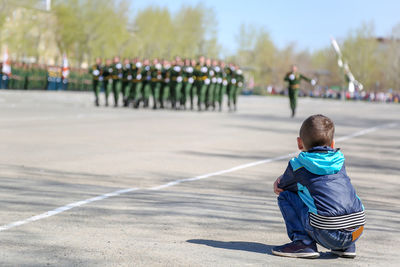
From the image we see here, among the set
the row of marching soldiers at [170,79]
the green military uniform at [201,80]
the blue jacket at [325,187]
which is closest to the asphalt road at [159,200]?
the blue jacket at [325,187]

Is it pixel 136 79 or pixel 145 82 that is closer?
pixel 136 79

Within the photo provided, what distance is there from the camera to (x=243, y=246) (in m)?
6.67

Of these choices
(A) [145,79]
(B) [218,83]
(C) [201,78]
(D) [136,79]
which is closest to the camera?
(C) [201,78]

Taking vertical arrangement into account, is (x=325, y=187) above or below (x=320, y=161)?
below

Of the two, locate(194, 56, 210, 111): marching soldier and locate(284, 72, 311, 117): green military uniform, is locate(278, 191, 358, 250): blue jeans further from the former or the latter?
locate(194, 56, 210, 111): marching soldier

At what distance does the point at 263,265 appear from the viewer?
5988mm

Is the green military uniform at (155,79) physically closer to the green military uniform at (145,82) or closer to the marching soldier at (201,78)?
the green military uniform at (145,82)

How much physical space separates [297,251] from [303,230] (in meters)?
0.18

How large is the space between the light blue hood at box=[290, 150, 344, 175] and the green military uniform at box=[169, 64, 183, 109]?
2933 centimetres

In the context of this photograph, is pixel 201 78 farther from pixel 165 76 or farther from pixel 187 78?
pixel 165 76

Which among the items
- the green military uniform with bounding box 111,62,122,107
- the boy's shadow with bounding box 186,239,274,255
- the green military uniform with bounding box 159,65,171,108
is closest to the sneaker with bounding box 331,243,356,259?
the boy's shadow with bounding box 186,239,274,255

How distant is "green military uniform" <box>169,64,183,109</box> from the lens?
35500mm

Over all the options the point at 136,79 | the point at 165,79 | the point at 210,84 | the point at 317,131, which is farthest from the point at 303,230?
the point at 136,79

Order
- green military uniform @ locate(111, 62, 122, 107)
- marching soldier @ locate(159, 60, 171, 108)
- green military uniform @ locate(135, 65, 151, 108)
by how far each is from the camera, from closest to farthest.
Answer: marching soldier @ locate(159, 60, 171, 108) → green military uniform @ locate(135, 65, 151, 108) → green military uniform @ locate(111, 62, 122, 107)
